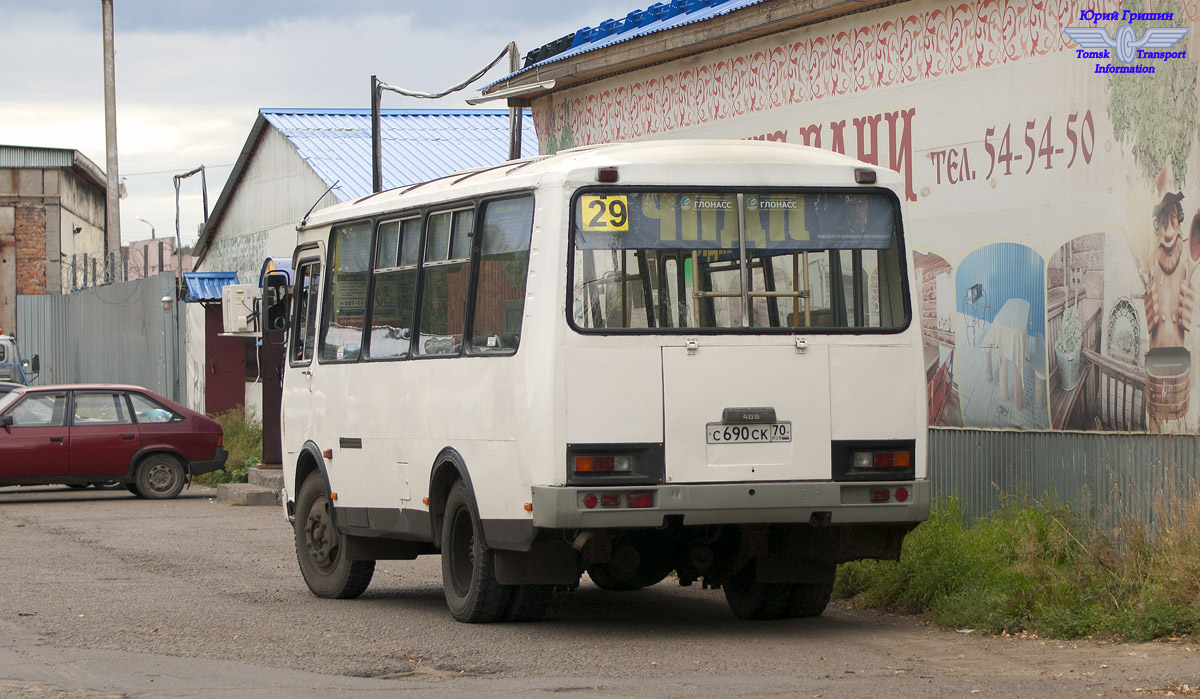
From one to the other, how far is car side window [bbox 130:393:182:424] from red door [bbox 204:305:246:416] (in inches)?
371

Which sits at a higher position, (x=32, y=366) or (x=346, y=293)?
(x=346, y=293)

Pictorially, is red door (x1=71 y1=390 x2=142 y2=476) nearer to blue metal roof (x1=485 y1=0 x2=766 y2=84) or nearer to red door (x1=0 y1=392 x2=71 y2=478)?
red door (x1=0 y1=392 x2=71 y2=478)

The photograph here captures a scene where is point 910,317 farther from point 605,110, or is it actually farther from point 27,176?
point 27,176

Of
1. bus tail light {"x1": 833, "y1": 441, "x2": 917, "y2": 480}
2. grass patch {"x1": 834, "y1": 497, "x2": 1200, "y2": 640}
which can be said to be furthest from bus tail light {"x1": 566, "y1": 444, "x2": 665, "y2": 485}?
grass patch {"x1": 834, "y1": 497, "x2": 1200, "y2": 640}

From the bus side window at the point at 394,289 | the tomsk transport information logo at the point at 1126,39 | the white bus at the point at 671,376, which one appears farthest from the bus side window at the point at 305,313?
the tomsk transport information logo at the point at 1126,39

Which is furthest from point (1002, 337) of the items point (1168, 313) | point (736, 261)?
point (736, 261)

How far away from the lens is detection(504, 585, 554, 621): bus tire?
10.8m

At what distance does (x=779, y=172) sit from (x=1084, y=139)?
3.33 m

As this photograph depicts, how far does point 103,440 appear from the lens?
24469 mm

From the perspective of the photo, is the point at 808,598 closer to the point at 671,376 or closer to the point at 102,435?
the point at 671,376

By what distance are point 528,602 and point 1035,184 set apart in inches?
200

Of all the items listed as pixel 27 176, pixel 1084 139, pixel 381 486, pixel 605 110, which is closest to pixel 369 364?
pixel 381 486

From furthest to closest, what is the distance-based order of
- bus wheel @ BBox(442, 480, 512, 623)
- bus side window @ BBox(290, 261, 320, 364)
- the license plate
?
bus side window @ BBox(290, 261, 320, 364)
bus wheel @ BBox(442, 480, 512, 623)
the license plate

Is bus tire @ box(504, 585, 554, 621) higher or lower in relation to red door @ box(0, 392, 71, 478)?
lower
